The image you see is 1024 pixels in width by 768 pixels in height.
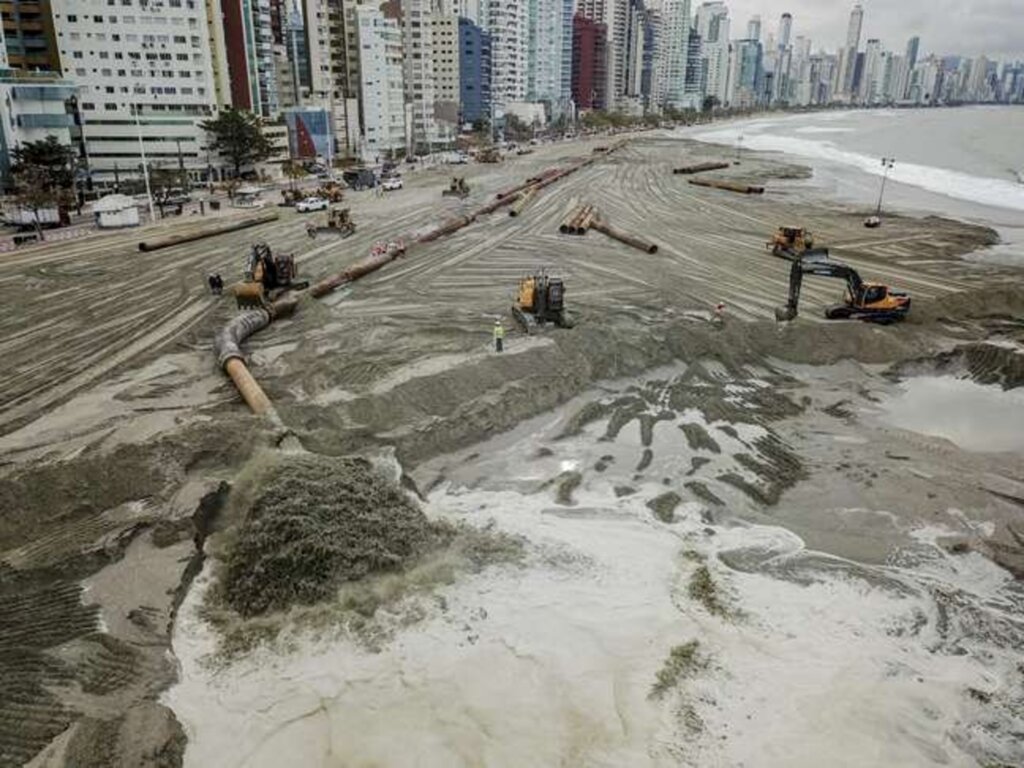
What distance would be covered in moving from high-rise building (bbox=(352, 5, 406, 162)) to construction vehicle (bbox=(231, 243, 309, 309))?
7034 centimetres

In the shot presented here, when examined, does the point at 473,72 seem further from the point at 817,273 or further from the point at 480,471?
the point at 480,471

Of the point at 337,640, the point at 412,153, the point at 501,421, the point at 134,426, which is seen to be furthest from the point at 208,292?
the point at 412,153

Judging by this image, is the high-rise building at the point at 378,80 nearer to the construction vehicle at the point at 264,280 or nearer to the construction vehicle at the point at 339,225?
the construction vehicle at the point at 339,225

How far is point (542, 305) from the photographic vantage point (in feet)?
70.4

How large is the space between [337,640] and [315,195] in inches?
1915

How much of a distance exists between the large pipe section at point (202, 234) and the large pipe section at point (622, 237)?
65.3ft

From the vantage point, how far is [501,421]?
54.0ft

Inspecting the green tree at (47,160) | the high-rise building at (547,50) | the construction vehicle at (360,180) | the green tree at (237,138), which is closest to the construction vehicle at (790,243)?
the construction vehicle at (360,180)

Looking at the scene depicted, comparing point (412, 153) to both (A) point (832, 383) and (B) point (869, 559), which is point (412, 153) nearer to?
(A) point (832, 383)

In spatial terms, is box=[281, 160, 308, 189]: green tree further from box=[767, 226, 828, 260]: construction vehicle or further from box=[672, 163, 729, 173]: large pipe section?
box=[767, 226, 828, 260]: construction vehicle

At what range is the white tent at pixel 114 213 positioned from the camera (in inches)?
1632

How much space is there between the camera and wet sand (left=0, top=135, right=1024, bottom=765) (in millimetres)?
8648

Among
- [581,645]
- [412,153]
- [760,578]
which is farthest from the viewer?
[412,153]

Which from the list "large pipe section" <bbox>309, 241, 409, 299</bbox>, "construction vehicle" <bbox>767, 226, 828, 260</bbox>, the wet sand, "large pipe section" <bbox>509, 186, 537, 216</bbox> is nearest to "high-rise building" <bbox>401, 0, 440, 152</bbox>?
"large pipe section" <bbox>509, 186, 537, 216</bbox>
